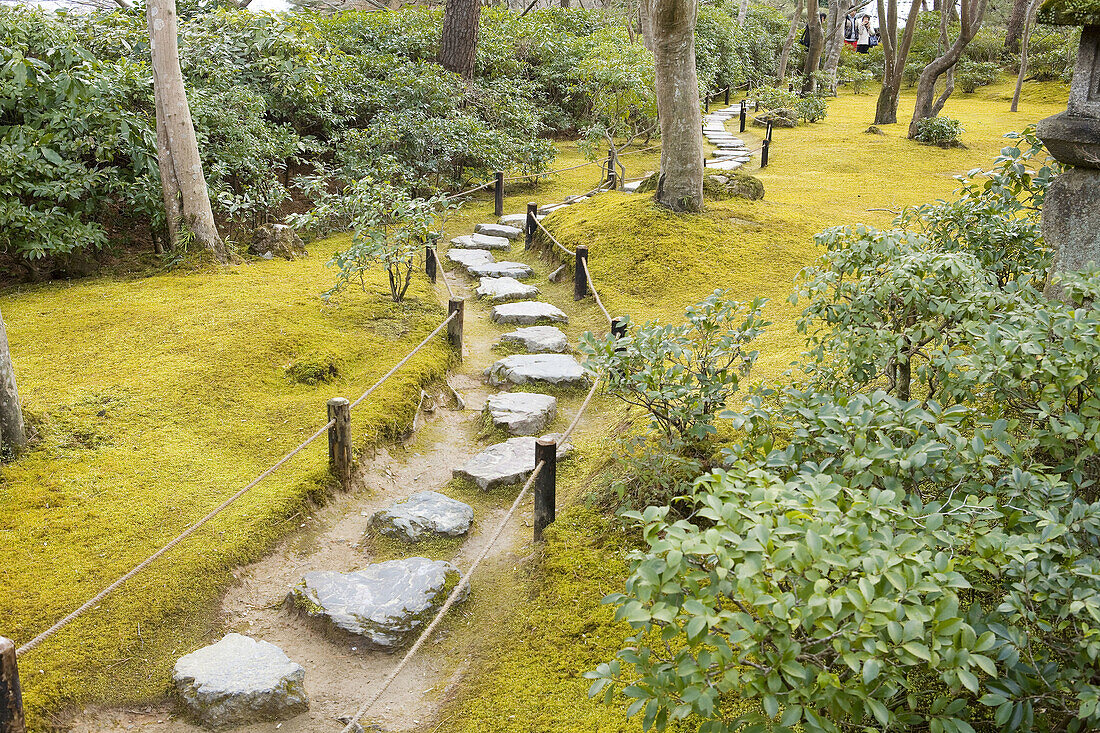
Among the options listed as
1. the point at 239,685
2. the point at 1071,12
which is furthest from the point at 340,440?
the point at 1071,12

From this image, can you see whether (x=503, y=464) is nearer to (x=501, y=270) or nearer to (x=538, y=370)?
(x=538, y=370)

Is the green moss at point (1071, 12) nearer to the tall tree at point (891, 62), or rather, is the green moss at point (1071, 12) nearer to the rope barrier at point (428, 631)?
the rope barrier at point (428, 631)

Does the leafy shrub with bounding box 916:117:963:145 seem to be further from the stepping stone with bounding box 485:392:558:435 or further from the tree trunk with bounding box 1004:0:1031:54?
the stepping stone with bounding box 485:392:558:435

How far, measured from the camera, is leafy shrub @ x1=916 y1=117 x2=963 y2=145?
46.3ft

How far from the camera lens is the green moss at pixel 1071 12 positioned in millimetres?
2939

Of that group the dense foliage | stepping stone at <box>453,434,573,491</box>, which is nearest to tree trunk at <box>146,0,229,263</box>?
stepping stone at <box>453,434,573,491</box>

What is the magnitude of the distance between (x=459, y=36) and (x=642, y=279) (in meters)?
7.42

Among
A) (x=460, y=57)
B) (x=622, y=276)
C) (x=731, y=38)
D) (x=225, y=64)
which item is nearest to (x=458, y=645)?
(x=622, y=276)

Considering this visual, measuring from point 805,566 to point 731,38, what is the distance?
22.1m

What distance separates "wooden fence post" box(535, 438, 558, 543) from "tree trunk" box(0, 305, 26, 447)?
9.39 feet

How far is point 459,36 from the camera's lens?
12.5 meters

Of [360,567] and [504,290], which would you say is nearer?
[360,567]

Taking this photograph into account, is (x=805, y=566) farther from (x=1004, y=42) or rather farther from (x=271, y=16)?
(x=1004, y=42)

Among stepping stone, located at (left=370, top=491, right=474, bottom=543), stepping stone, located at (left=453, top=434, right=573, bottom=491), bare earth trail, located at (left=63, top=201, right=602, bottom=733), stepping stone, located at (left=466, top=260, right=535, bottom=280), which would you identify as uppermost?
stepping stone, located at (left=466, top=260, right=535, bottom=280)
